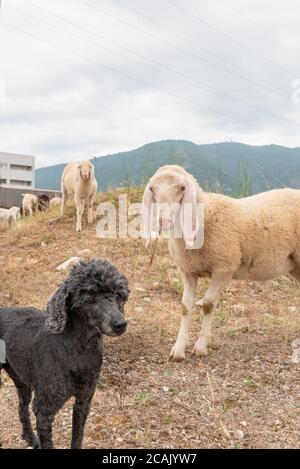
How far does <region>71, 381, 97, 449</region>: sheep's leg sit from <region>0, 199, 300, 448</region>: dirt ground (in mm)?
462

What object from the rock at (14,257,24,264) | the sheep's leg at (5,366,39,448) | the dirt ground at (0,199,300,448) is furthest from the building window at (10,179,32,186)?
the sheep's leg at (5,366,39,448)

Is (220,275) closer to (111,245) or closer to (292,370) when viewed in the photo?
(292,370)

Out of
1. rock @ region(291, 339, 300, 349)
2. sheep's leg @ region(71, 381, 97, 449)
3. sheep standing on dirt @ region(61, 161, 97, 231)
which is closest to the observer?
sheep's leg @ region(71, 381, 97, 449)

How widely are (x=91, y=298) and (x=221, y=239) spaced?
271cm

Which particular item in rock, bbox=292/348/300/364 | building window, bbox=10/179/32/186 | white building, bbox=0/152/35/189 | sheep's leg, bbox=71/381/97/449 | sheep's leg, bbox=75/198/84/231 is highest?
white building, bbox=0/152/35/189

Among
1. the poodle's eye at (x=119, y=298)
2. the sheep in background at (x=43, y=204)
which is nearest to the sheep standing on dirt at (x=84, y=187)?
the sheep in background at (x=43, y=204)

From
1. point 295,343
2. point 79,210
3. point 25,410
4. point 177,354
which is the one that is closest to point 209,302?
point 177,354

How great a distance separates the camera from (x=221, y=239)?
5516 mm

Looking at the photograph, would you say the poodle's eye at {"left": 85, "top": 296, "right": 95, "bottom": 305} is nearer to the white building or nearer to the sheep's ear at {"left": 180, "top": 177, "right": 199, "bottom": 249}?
the sheep's ear at {"left": 180, "top": 177, "right": 199, "bottom": 249}

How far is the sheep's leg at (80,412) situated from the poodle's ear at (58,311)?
0.40 m

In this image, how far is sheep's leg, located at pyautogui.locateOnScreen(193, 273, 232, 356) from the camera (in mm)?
5559

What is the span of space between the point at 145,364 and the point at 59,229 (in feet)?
24.3

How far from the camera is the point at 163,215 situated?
4875 mm
